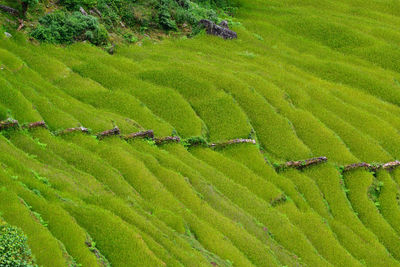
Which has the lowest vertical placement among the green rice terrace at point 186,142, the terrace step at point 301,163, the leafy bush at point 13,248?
the terrace step at point 301,163

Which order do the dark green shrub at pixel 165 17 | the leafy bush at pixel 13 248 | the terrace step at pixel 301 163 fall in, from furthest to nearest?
the dark green shrub at pixel 165 17
the terrace step at pixel 301 163
the leafy bush at pixel 13 248

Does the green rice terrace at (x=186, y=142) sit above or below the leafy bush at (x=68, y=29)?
below

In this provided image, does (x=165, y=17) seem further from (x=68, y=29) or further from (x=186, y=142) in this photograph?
(x=186, y=142)

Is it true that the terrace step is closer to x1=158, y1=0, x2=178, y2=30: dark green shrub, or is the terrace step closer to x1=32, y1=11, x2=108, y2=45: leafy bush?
x1=32, y1=11, x2=108, y2=45: leafy bush

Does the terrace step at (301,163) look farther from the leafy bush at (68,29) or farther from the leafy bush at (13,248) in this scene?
the leafy bush at (13,248)

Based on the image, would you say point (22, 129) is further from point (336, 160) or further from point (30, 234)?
point (336, 160)

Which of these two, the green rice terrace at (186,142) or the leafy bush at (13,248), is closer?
the leafy bush at (13,248)

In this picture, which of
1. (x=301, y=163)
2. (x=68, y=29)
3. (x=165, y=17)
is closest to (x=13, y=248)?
(x=301, y=163)

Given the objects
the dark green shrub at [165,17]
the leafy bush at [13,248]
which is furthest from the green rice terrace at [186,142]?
the dark green shrub at [165,17]
